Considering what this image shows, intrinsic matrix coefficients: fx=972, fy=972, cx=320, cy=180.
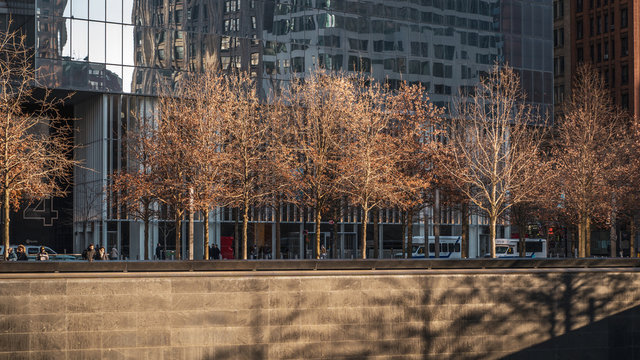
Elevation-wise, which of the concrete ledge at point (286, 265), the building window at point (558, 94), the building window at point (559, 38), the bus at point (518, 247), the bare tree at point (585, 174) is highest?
the building window at point (559, 38)

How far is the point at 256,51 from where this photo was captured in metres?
67.8

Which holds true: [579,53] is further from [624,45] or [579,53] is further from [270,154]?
[270,154]

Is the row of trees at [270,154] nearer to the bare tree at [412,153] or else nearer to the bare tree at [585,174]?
the bare tree at [412,153]

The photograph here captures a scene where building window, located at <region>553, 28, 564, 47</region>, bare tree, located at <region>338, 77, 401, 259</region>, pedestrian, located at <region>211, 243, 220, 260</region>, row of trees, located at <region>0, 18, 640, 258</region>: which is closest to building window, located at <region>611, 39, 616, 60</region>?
building window, located at <region>553, 28, 564, 47</region>

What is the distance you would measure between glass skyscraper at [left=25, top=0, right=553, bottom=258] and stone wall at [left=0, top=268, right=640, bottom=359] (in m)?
33.8

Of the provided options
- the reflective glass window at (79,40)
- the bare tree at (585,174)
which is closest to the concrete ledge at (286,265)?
the bare tree at (585,174)

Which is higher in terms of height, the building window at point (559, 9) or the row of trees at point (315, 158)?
the building window at point (559, 9)

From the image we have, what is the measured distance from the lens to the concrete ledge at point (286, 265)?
2628 centimetres

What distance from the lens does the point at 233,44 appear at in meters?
66.7

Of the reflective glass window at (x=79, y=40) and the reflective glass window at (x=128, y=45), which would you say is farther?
the reflective glass window at (x=128, y=45)

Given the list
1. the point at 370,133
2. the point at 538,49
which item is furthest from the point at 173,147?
the point at 538,49

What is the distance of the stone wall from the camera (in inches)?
988

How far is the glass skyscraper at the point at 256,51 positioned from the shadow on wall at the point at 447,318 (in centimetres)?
3391

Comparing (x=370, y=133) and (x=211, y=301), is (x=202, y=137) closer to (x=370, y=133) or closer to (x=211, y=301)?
(x=370, y=133)
